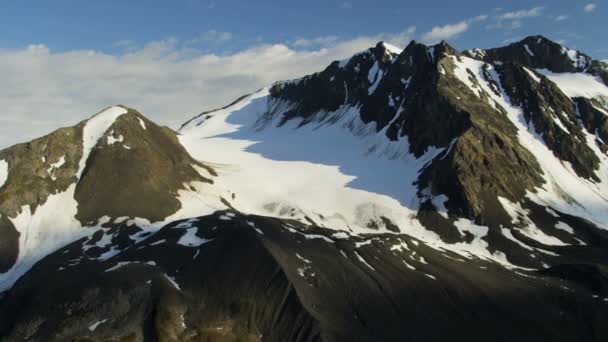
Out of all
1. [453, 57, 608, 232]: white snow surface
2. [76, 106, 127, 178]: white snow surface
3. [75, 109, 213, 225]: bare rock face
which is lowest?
[453, 57, 608, 232]: white snow surface

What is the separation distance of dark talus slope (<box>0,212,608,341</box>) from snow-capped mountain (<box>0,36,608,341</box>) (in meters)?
0.29

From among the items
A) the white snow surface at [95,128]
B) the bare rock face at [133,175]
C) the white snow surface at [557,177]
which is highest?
the white snow surface at [95,128]

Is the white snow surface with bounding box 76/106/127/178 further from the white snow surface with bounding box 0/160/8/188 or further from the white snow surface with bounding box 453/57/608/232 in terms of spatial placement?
the white snow surface with bounding box 453/57/608/232

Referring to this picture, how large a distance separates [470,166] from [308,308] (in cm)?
8397

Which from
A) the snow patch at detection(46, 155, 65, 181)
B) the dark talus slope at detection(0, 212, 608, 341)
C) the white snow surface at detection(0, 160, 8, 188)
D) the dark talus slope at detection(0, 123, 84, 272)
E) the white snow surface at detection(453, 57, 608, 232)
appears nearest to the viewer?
the dark talus slope at detection(0, 212, 608, 341)

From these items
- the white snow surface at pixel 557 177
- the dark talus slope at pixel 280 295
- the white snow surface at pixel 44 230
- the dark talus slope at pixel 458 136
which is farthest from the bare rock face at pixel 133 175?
the white snow surface at pixel 557 177

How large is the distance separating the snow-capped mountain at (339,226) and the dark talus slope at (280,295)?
0.29m

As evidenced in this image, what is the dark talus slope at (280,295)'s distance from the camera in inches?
2781

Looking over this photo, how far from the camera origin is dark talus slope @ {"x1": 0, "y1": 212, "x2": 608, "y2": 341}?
70625 millimetres

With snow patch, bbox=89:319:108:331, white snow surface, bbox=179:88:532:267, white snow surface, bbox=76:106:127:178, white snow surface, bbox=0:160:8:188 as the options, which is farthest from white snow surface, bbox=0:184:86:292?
white snow surface, bbox=179:88:532:267

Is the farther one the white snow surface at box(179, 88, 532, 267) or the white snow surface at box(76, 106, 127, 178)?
the white snow surface at box(76, 106, 127, 178)

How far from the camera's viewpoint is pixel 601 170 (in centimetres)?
16338

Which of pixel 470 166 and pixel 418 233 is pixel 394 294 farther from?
pixel 470 166

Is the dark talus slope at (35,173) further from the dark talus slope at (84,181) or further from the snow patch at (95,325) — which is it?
the snow patch at (95,325)
